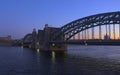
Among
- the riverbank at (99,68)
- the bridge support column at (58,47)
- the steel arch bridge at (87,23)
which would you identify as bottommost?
the riverbank at (99,68)

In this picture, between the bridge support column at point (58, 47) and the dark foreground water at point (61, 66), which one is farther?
the bridge support column at point (58, 47)

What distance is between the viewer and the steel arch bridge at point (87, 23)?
77.4 metres

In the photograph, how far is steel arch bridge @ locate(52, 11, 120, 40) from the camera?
77438mm

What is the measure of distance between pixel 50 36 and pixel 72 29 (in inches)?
902

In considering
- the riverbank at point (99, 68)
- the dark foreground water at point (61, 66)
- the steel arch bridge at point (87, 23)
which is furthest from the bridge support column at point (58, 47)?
the riverbank at point (99, 68)

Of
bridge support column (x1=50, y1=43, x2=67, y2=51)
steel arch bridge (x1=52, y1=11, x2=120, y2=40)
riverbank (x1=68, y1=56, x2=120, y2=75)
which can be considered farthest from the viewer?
bridge support column (x1=50, y1=43, x2=67, y2=51)

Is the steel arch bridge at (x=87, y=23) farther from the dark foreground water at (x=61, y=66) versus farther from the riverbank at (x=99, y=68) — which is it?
the riverbank at (x=99, y=68)

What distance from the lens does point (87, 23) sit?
90.3m

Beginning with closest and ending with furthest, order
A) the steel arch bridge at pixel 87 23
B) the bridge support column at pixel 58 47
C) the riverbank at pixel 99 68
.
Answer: the riverbank at pixel 99 68 → the steel arch bridge at pixel 87 23 → the bridge support column at pixel 58 47

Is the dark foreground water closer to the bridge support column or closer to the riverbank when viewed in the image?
the riverbank

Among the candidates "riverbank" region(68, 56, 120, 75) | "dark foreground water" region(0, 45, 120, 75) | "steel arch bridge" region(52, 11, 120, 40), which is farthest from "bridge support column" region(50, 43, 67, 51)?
"riverbank" region(68, 56, 120, 75)

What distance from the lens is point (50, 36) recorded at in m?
125

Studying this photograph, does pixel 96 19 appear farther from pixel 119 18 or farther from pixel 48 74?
pixel 48 74

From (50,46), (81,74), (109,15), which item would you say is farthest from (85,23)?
(81,74)
